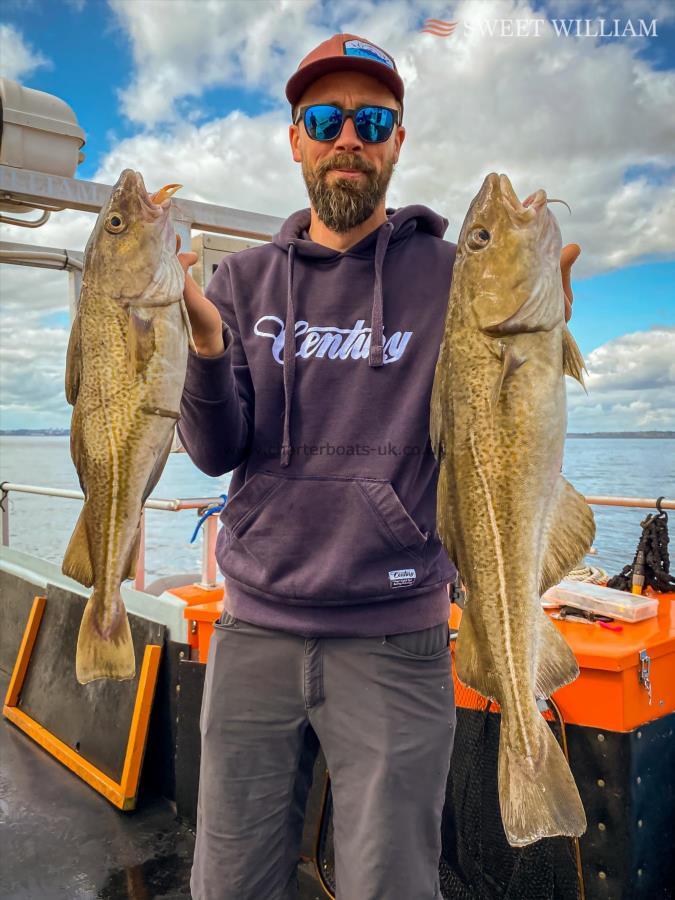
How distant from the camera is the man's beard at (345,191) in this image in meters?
2.24

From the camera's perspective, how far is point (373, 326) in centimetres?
216

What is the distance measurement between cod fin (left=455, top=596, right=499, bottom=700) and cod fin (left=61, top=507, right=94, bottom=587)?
1046 mm

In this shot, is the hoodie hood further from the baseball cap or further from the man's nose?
the baseball cap

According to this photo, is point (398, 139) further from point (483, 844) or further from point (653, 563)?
point (483, 844)

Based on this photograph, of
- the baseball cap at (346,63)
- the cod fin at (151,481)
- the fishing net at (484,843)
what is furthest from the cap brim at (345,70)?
the fishing net at (484,843)

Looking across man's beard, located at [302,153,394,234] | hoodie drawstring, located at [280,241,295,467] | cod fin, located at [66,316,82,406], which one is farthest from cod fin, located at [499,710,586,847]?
man's beard, located at [302,153,394,234]

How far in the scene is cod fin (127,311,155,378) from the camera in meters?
1.88

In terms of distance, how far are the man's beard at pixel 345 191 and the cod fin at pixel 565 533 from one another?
3.55 ft

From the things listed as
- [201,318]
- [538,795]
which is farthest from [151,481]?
[538,795]

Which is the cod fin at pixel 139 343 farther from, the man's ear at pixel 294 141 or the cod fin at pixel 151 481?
the man's ear at pixel 294 141

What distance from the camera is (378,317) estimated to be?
2168 mm

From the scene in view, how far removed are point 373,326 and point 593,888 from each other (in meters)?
2.16

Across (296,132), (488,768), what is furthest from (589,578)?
(296,132)

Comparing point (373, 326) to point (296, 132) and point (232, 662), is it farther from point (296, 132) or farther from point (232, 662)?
point (232, 662)
